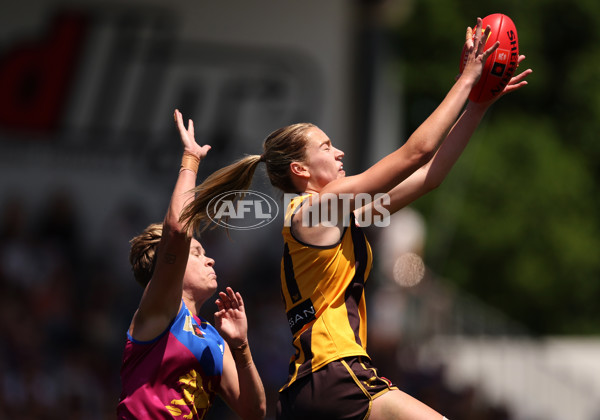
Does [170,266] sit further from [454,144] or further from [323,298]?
[454,144]

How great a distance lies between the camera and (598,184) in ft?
86.2

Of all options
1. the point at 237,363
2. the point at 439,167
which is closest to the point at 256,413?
the point at 237,363

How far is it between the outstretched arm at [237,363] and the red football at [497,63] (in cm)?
142

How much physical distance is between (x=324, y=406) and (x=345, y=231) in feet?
2.40

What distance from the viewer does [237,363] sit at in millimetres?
4027

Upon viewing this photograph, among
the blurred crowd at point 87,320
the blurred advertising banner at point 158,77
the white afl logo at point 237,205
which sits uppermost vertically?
the blurred advertising banner at point 158,77

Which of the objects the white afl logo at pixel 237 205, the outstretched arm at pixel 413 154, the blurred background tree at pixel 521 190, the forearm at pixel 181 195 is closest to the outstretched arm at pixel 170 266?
the forearm at pixel 181 195

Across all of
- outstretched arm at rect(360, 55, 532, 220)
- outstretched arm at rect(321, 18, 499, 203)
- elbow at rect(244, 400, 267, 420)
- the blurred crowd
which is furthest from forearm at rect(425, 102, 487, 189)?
the blurred crowd

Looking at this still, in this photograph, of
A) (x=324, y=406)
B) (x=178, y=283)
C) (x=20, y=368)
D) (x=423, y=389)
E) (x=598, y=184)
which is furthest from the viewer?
(x=598, y=184)

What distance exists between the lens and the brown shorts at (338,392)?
3453 millimetres

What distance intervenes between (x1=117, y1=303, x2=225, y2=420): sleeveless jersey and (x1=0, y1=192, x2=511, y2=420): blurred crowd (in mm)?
4978

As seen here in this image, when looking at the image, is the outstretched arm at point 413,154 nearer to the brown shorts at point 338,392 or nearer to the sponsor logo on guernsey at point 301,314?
the sponsor logo on guernsey at point 301,314

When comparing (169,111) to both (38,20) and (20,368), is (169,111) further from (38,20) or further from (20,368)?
(20,368)

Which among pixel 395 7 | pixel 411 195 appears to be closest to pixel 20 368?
pixel 411 195
